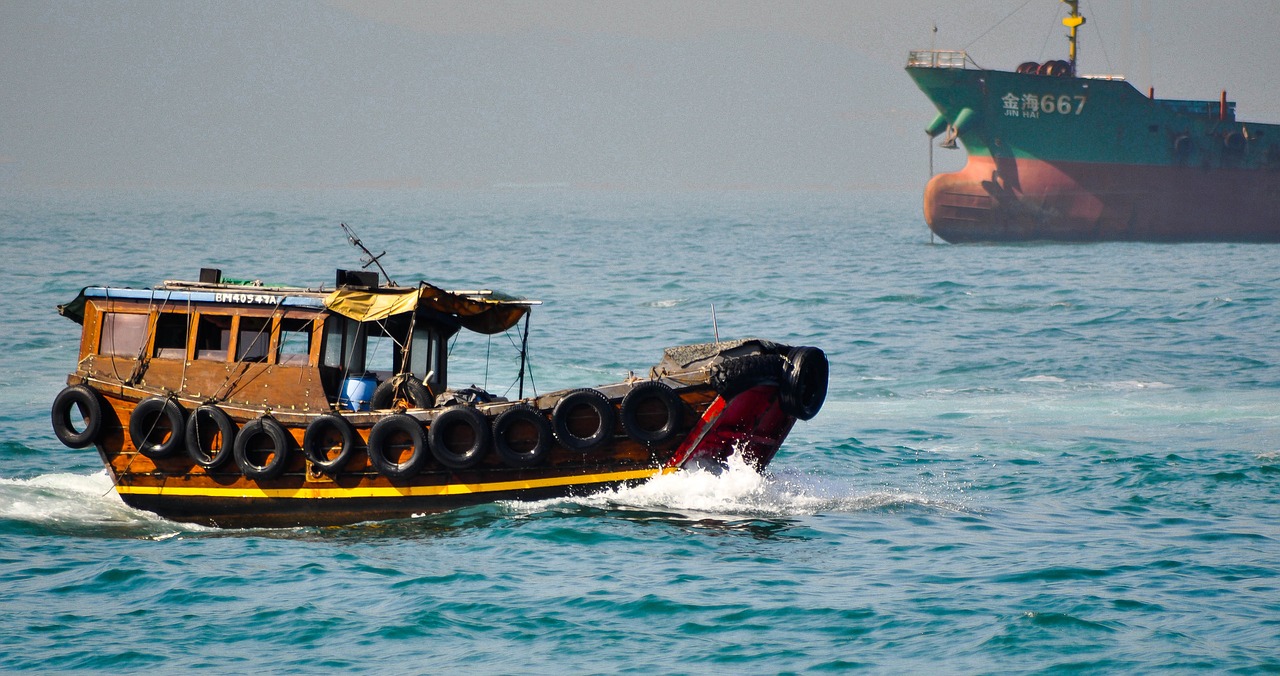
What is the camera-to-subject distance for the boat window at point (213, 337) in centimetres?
1614

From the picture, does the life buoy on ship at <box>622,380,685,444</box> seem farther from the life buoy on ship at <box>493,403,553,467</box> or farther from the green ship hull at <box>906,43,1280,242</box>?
the green ship hull at <box>906,43,1280,242</box>

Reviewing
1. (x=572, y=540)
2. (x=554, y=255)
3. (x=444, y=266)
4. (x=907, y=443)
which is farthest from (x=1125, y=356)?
(x=554, y=255)

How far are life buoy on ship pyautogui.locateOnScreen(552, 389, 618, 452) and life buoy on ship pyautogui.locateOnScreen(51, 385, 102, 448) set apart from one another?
219 inches

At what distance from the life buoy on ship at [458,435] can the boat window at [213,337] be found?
10.1 feet

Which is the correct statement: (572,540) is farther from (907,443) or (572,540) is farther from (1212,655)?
(907,443)

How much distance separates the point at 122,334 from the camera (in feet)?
54.0

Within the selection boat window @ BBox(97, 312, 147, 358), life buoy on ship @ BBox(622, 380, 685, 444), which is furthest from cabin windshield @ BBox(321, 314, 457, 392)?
life buoy on ship @ BBox(622, 380, 685, 444)

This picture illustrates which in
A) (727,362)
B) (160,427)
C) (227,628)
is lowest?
(227,628)

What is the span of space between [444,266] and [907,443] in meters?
40.9

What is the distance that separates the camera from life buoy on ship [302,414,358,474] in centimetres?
1506

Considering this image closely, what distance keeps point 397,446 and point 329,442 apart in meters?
0.82

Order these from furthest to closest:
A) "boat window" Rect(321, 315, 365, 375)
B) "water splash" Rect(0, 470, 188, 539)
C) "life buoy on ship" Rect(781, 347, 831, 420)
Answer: "boat window" Rect(321, 315, 365, 375), "water splash" Rect(0, 470, 188, 539), "life buoy on ship" Rect(781, 347, 831, 420)

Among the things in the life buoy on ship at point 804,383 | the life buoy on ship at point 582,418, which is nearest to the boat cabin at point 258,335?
the life buoy on ship at point 582,418

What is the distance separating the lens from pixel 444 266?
5962cm
